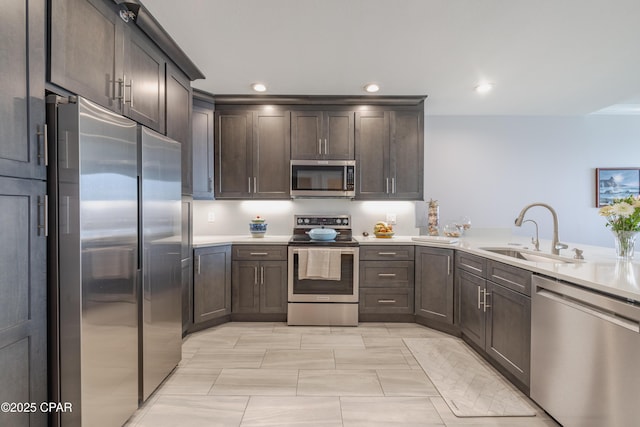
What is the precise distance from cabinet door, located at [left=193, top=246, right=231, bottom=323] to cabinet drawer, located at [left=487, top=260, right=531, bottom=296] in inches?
97.6

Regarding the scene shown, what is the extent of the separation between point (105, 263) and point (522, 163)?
185 inches

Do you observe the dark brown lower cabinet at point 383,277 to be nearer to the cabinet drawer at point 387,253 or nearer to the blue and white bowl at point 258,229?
the cabinet drawer at point 387,253

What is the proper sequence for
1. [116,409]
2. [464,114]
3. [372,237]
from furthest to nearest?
[464,114]
[372,237]
[116,409]

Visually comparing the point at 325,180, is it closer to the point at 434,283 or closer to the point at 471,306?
the point at 434,283

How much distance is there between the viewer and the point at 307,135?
3633mm

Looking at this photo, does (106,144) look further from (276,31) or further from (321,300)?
(321,300)

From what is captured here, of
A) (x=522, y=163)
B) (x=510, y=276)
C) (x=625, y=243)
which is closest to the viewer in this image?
(x=625, y=243)

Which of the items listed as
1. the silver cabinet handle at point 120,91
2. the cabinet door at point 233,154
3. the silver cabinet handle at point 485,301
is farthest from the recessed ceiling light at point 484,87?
the silver cabinet handle at point 120,91

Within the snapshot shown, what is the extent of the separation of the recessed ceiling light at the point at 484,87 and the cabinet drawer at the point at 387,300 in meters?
2.22

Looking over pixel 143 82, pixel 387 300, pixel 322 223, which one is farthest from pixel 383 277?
pixel 143 82

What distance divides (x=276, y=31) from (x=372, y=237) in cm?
Answer: 240

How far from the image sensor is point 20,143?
1.25 metres

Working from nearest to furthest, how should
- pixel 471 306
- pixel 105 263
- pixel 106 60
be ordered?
pixel 105 263 < pixel 106 60 < pixel 471 306

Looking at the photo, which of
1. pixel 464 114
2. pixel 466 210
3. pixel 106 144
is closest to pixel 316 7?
pixel 106 144
